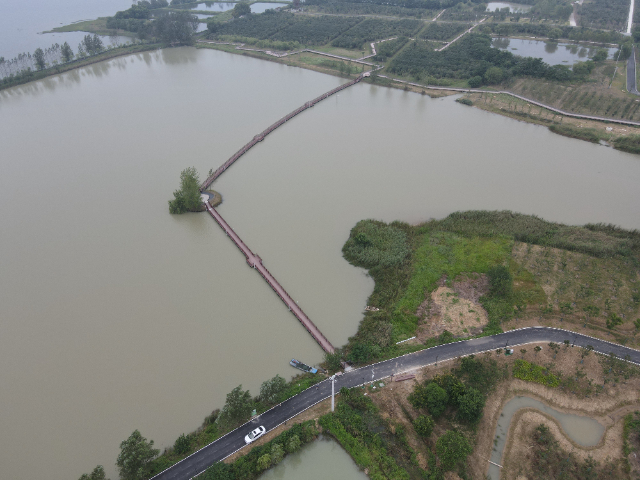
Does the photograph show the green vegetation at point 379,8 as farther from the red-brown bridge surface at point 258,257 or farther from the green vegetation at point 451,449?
the green vegetation at point 451,449

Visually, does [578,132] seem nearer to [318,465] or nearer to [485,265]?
[485,265]

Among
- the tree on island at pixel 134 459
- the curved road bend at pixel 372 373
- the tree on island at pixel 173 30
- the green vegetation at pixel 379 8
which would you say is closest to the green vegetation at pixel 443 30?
the green vegetation at pixel 379 8

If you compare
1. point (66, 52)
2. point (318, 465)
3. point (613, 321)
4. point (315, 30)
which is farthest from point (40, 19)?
point (613, 321)

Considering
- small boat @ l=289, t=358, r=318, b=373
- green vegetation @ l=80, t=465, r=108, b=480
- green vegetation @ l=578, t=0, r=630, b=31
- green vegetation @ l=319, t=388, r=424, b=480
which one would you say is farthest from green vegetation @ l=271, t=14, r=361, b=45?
green vegetation @ l=80, t=465, r=108, b=480

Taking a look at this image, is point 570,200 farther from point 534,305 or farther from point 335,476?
point 335,476

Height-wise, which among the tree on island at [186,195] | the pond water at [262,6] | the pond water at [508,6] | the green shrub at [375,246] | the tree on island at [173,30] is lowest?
the green shrub at [375,246]

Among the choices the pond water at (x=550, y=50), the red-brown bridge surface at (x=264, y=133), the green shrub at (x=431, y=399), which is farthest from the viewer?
the pond water at (x=550, y=50)
